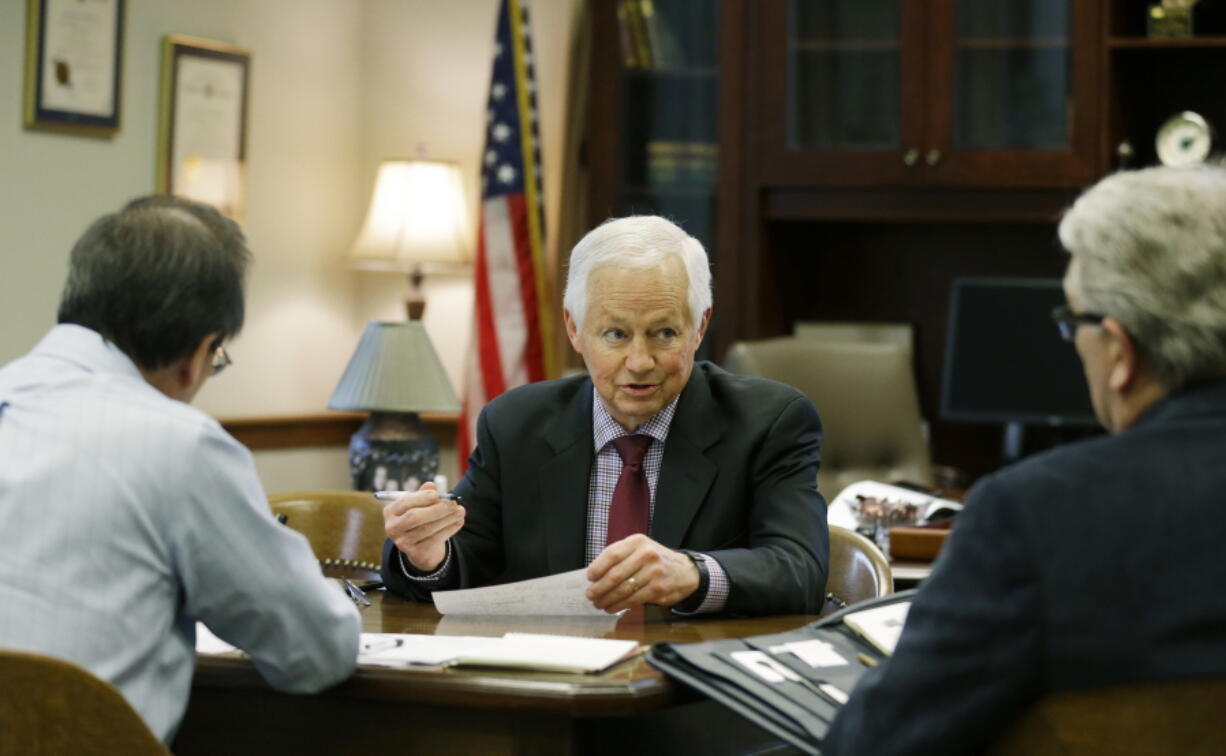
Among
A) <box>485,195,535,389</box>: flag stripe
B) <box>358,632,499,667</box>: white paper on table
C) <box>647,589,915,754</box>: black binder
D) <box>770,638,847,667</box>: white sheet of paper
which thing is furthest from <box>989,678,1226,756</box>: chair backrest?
<box>485,195,535,389</box>: flag stripe

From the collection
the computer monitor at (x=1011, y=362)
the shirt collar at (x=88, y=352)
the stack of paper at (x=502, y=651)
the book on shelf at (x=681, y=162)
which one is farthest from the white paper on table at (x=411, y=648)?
the book on shelf at (x=681, y=162)

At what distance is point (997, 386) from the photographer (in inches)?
196

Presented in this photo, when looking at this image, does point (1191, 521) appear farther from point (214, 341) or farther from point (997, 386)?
point (997, 386)

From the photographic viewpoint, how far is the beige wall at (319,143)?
478 cm

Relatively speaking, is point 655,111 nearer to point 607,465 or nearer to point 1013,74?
point 1013,74

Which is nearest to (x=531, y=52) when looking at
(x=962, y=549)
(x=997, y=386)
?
(x=997, y=386)

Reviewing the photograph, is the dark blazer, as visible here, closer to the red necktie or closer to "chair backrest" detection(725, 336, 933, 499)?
the red necktie

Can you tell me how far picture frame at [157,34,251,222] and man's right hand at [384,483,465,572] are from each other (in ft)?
9.15

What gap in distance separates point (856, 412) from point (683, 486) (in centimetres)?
258

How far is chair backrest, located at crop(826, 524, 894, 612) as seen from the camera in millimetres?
2379

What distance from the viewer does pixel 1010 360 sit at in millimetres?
4953

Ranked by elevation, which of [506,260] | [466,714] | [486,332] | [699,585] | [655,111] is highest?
[655,111]

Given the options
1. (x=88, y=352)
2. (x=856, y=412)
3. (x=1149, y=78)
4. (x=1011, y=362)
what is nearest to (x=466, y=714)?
(x=88, y=352)

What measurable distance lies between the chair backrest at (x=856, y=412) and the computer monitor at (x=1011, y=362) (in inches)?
9.2
